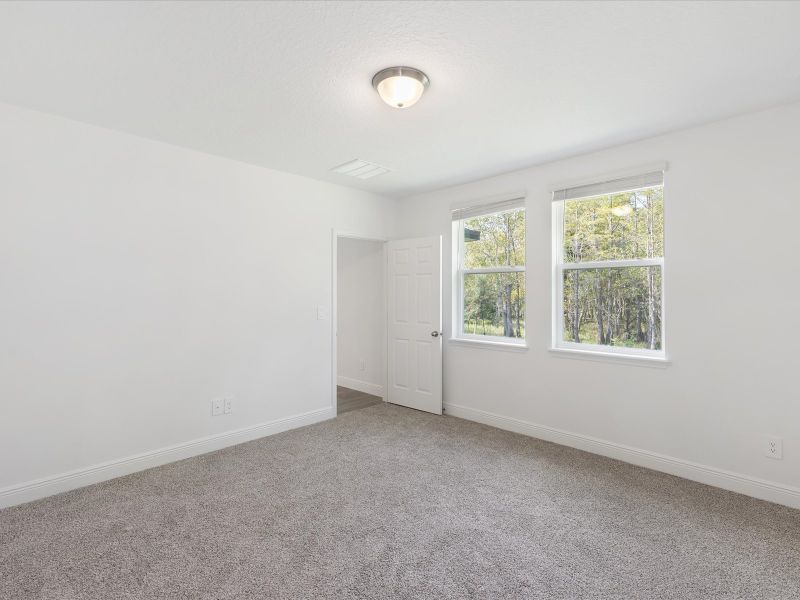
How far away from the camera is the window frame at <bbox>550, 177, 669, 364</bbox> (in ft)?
10.3

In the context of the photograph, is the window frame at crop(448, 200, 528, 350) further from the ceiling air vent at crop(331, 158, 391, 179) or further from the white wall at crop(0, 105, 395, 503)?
the white wall at crop(0, 105, 395, 503)

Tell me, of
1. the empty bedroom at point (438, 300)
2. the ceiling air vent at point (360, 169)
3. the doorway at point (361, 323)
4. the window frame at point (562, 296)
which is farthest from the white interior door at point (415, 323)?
the window frame at point (562, 296)

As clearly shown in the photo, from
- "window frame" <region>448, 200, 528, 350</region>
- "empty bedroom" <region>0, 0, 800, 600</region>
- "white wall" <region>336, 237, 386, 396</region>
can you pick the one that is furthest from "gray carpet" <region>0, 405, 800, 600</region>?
"white wall" <region>336, 237, 386, 396</region>

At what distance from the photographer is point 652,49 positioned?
2.02 metres

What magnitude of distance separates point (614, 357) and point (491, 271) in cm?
144

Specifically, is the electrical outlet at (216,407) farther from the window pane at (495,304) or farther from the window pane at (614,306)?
the window pane at (614,306)

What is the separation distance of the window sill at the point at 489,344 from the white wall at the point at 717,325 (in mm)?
339

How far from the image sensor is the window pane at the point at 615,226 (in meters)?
3.23

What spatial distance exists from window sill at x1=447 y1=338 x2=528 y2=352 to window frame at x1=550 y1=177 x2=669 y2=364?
0.32 metres

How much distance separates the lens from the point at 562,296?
3.76 meters

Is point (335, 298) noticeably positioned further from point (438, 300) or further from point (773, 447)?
point (773, 447)

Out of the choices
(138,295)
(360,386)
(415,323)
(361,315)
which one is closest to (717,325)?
(415,323)

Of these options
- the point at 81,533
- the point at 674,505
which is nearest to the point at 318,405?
the point at 81,533

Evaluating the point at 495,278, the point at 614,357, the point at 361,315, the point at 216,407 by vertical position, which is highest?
the point at 495,278
